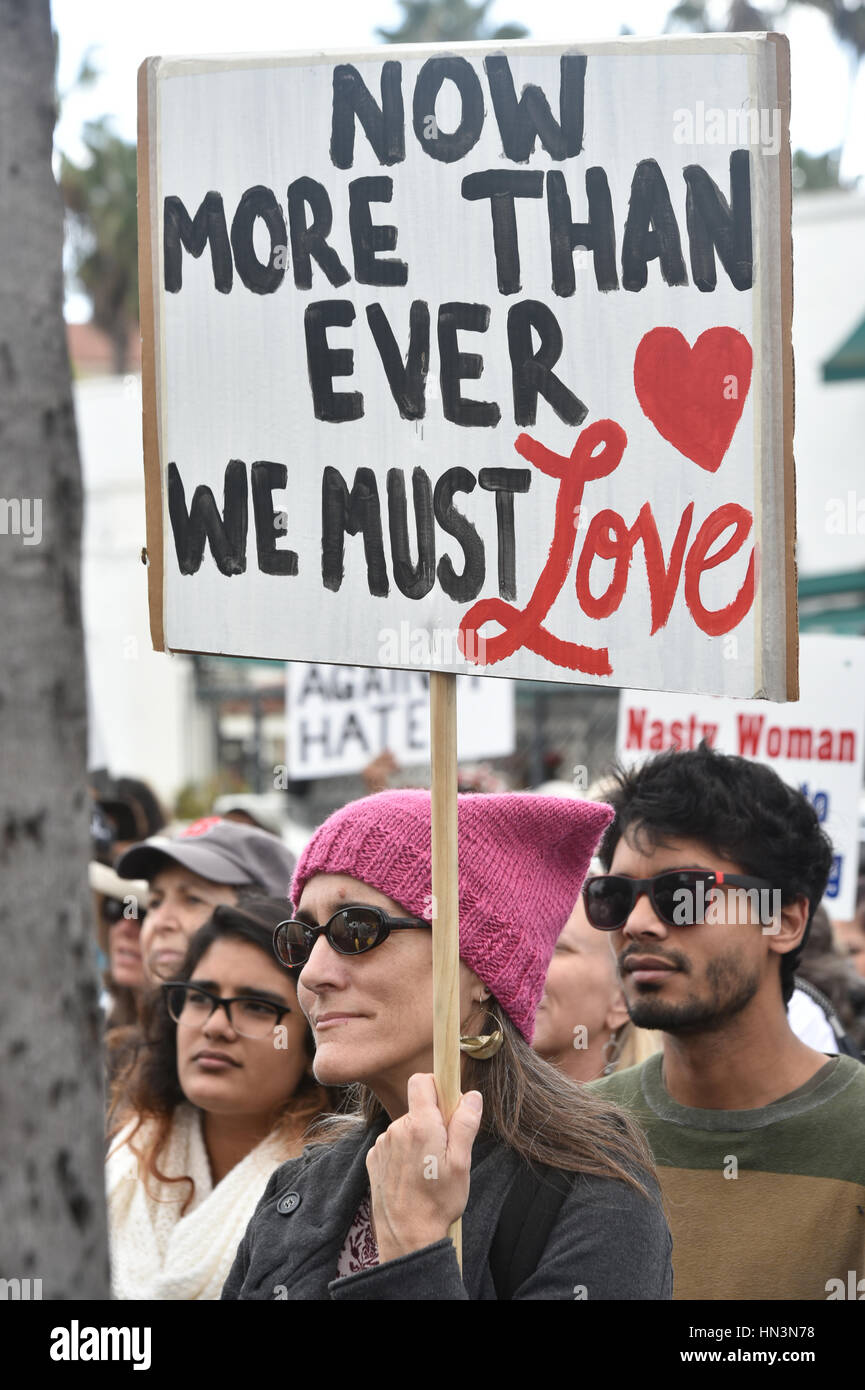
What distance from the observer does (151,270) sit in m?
2.19

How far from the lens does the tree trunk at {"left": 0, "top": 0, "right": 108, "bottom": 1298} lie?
3.94 ft

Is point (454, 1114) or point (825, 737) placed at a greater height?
point (825, 737)

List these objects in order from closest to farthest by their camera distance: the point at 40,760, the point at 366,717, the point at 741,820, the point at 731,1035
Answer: the point at 40,760, the point at 731,1035, the point at 741,820, the point at 366,717

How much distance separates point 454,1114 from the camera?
1.91m

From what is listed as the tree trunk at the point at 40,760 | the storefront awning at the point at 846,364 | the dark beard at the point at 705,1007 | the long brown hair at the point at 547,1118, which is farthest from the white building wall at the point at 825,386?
the tree trunk at the point at 40,760

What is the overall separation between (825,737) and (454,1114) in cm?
300

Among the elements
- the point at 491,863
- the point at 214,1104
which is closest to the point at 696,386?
the point at 491,863

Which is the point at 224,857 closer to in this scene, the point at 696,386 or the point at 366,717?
the point at 696,386

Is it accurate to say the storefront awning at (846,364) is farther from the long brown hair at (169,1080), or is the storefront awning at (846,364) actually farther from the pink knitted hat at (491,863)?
the pink knitted hat at (491,863)

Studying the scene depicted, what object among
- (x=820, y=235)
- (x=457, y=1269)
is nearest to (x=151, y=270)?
(x=457, y=1269)

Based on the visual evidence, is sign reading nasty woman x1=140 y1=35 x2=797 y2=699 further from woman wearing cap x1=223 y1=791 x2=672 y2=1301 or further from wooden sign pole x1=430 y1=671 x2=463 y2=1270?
woman wearing cap x1=223 y1=791 x2=672 y2=1301

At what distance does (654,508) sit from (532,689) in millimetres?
14434

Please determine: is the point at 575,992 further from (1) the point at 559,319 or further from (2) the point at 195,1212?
(1) the point at 559,319

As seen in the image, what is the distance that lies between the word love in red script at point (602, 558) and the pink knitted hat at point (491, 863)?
297 millimetres
